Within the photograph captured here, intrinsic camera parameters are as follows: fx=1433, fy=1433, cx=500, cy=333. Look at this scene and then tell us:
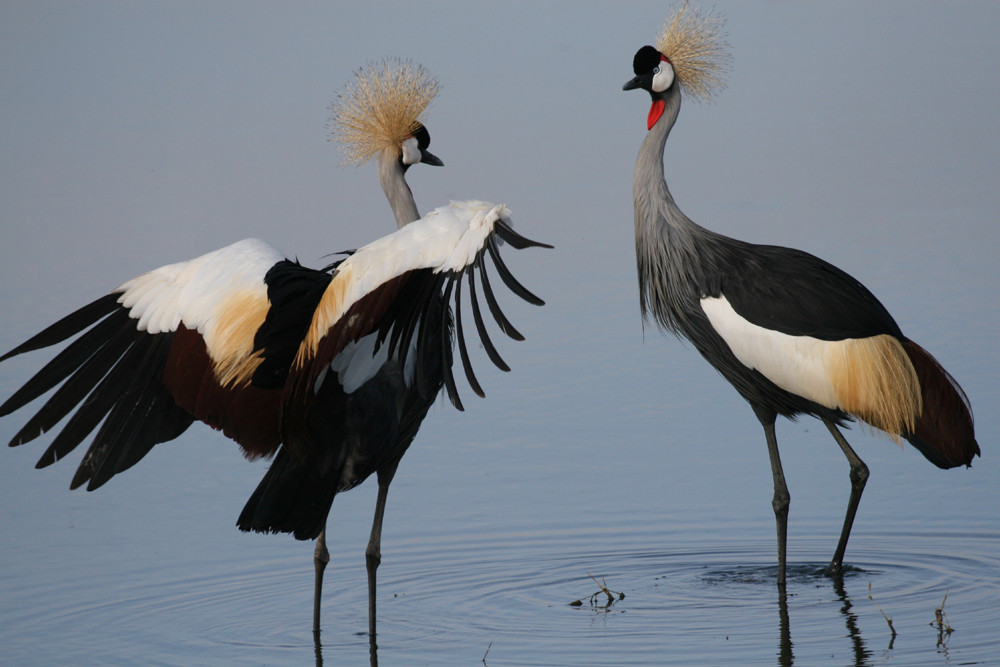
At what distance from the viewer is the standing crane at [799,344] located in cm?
479

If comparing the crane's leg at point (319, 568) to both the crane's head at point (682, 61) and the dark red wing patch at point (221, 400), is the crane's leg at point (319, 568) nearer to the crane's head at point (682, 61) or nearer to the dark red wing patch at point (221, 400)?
the dark red wing patch at point (221, 400)

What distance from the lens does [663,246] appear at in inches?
205

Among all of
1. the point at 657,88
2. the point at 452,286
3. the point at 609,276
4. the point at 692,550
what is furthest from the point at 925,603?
the point at 609,276

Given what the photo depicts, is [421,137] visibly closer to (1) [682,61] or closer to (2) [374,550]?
Result: (1) [682,61]

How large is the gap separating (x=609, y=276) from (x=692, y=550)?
336cm

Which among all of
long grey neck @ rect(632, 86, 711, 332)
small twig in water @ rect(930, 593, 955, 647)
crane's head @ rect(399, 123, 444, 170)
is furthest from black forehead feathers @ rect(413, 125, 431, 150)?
small twig in water @ rect(930, 593, 955, 647)

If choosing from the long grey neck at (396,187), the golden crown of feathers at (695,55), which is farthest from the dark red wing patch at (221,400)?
the golden crown of feathers at (695,55)

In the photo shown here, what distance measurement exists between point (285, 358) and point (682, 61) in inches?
97.7

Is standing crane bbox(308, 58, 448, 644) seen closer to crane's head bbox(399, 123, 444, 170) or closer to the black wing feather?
crane's head bbox(399, 123, 444, 170)

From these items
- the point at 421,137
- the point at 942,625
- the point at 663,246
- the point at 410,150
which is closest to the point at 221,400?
the point at 410,150

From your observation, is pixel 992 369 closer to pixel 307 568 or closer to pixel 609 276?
pixel 609 276

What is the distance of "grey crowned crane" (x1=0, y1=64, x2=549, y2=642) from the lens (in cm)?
359

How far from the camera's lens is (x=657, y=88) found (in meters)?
5.57

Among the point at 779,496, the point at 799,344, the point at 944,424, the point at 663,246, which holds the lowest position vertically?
the point at 779,496
